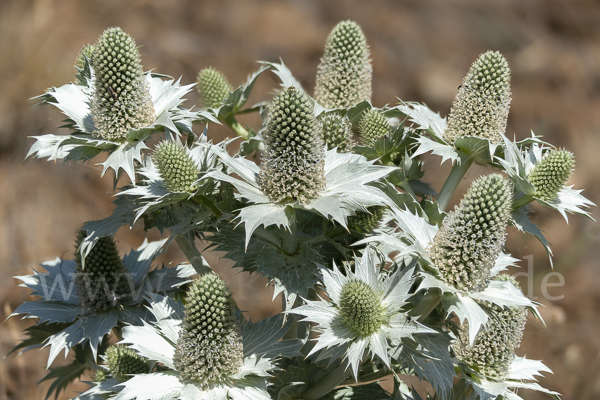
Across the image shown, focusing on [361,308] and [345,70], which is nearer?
[361,308]

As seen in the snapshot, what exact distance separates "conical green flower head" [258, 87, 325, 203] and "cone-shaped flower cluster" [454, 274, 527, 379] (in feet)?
2.59

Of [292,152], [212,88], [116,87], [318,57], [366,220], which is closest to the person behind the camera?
[292,152]

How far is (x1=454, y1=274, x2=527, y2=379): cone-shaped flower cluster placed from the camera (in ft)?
5.91

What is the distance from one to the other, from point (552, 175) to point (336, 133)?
2.65ft

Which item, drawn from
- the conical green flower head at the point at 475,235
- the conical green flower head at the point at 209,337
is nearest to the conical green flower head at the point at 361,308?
the conical green flower head at the point at 475,235

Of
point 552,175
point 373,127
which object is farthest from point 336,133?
point 552,175

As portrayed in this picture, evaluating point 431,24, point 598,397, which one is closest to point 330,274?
point 598,397

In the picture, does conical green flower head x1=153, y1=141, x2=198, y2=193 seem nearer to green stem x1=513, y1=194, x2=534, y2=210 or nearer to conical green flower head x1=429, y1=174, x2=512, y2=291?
conical green flower head x1=429, y1=174, x2=512, y2=291

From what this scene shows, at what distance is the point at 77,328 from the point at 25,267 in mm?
2968

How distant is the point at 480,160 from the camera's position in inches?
79.4

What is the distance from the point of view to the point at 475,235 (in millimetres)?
1540

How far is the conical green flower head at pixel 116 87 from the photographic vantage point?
5.93ft

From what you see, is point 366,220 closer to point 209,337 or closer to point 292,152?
point 292,152

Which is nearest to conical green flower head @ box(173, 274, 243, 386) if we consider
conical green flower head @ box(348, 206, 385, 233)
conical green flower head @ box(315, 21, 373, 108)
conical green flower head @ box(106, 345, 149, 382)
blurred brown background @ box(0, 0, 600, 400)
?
conical green flower head @ box(106, 345, 149, 382)
